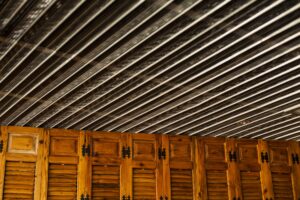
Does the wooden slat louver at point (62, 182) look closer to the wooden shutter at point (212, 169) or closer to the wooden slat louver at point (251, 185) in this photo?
the wooden shutter at point (212, 169)

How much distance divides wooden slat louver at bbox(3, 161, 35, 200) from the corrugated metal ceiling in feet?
1.98

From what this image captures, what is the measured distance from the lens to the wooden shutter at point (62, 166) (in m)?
6.14

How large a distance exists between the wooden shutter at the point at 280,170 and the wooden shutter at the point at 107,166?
8.37ft

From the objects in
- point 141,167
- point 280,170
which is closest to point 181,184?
point 141,167

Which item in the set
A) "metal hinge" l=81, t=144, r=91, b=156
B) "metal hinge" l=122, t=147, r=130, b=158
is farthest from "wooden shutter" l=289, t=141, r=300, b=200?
"metal hinge" l=81, t=144, r=91, b=156

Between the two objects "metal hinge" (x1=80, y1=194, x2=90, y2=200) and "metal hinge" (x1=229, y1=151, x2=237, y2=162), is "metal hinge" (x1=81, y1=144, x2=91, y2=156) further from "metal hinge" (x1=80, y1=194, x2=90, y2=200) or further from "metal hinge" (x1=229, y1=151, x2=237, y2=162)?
"metal hinge" (x1=229, y1=151, x2=237, y2=162)

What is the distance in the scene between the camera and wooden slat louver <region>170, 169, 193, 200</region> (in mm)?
6719

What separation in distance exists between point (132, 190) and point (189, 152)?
1127 millimetres

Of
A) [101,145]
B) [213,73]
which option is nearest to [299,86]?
[213,73]

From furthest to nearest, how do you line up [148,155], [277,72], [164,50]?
[148,155]
[277,72]
[164,50]

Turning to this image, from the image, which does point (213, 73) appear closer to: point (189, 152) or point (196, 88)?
point (196, 88)

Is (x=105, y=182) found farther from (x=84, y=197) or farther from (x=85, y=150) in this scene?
(x=85, y=150)

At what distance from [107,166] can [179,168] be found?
1.14 metres

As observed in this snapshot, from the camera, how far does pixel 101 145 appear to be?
6559 millimetres
